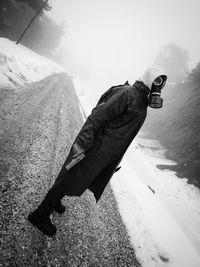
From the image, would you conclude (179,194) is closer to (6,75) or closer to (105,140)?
(105,140)

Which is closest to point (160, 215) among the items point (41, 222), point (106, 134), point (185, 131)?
point (41, 222)

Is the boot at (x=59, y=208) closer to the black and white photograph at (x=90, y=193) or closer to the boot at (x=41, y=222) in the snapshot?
the black and white photograph at (x=90, y=193)

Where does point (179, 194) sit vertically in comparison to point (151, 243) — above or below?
above

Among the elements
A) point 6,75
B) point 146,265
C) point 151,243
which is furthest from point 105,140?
point 6,75

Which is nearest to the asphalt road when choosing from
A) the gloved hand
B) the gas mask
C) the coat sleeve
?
the gloved hand

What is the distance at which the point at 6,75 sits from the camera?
923 centimetres

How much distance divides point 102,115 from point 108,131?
0.77 ft

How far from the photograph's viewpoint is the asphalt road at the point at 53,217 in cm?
233

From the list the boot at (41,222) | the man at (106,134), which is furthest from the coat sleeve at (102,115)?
the boot at (41,222)

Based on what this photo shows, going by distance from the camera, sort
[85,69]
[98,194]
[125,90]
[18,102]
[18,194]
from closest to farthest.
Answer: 1. [125,90]
2. [98,194]
3. [18,194]
4. [18,102]
5. [85,69]

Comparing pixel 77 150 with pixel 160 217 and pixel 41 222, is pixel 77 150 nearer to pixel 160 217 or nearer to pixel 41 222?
pixel 41 222

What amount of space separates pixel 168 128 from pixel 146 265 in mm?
12615

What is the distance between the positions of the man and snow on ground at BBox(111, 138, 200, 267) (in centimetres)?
216

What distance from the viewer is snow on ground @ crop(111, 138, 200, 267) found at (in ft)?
12.0
